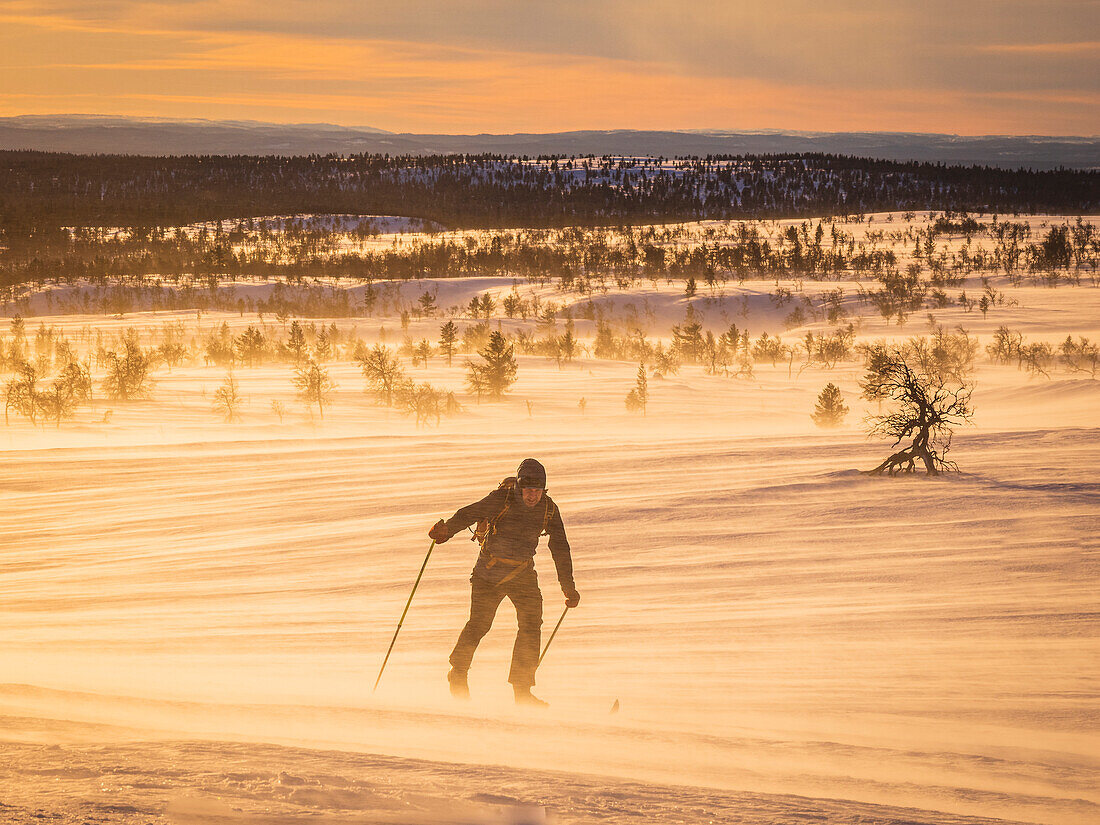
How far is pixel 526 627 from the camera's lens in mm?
5070

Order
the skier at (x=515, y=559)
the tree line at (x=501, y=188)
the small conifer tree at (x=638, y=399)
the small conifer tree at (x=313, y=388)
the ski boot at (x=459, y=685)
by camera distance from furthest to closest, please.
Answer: the tree line at (x=501, y=188)
the small conifer tree at (x=313, y=388)
the small conifer tree at (x=638, y=399)
the ski boot at (x=459, y=685)
the skier at (x=515, y=559)

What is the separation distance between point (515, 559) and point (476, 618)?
0.43 m

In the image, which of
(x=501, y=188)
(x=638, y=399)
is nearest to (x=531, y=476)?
(x=638, y=399)

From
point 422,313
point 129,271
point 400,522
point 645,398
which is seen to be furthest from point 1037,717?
point 129,271

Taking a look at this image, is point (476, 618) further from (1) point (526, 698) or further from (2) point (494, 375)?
(2) point (494, 375)

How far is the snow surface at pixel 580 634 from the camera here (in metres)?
3.38

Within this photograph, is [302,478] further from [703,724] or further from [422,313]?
[422,313]

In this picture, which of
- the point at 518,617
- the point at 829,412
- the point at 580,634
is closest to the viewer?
the point at 518,617

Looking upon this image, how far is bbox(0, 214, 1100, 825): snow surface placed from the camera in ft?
11.1

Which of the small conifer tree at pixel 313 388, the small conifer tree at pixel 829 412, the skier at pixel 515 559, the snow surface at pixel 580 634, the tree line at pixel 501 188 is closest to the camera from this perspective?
the snow surface at pixel 580 634

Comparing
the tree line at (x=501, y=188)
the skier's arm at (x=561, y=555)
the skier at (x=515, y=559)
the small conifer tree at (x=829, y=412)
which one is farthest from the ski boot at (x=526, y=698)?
the tree line at (x=501, y=188)

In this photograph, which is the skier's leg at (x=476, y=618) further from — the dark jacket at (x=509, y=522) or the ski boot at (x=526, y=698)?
the ski boot at (x=526, y=698)

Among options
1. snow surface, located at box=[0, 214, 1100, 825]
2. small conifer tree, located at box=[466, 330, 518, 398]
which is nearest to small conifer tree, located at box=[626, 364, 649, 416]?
small conifer tree, located at box=[466, 330, 518, 398]

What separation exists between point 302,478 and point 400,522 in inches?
101
